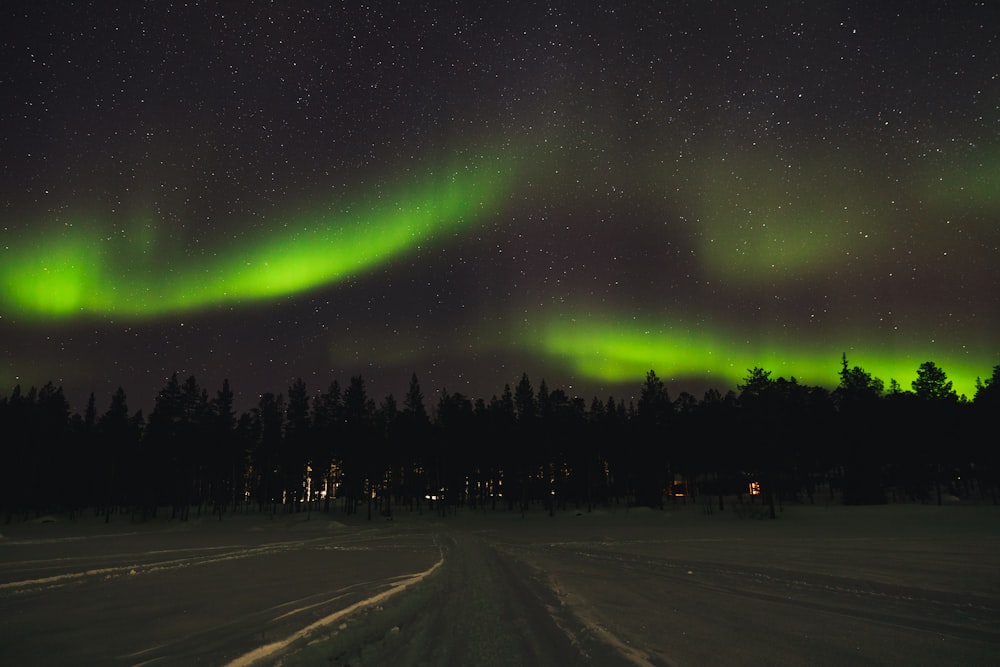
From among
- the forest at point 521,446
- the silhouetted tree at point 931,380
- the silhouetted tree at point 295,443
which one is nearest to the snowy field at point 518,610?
the forest at point 521,446

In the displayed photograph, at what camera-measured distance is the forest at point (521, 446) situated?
62.7m

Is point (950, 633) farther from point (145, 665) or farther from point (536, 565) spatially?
point (536, 565)

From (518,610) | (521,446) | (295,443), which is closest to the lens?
(518,610)

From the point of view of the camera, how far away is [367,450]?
76.1 m

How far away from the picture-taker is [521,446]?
74938 millimetres

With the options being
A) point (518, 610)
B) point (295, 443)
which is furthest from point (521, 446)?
point (518, 610)

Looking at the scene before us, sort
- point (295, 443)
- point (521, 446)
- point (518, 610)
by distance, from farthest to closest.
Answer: point (295, 443), point (521, 446), point (518, 610)

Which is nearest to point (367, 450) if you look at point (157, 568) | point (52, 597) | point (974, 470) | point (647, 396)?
point (647, 396)

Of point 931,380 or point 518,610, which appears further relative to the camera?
point 931,380

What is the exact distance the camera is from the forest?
62.7 meters

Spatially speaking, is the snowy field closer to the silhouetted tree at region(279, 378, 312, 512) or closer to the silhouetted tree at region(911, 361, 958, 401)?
the silhouetted tree at region(279, 378, 312, 512)

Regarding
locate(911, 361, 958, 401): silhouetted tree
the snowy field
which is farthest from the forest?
the snowy field

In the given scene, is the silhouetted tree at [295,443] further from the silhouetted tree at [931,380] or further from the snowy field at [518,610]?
the silhouetted tree at [931,380]

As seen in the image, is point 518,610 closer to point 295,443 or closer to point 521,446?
point 521,446
